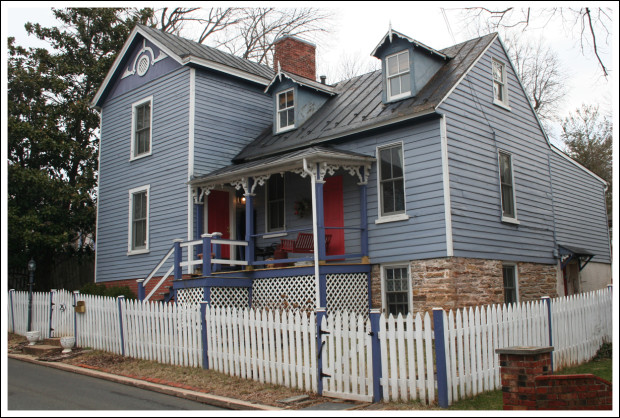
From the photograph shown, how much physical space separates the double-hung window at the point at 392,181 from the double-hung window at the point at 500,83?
365 centimetres

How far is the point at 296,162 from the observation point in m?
14.4

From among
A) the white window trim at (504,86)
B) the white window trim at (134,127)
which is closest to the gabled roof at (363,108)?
the white window trim at (504,86)

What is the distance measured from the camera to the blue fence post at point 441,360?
816 centimetres

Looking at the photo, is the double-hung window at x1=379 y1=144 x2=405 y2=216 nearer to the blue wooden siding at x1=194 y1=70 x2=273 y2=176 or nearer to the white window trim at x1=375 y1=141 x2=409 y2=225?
the white window trim at x1=375 y1=141 x2=409 y2=225

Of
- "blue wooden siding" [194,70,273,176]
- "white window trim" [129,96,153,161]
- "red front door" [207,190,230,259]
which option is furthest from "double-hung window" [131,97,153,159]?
"red front door" [207,190,230,259]

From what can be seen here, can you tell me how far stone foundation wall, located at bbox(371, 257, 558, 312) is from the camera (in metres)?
13.4

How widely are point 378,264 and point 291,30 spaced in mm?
20957

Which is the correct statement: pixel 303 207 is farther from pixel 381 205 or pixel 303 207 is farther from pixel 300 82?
pixel 300 82

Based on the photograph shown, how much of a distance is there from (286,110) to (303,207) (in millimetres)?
3278

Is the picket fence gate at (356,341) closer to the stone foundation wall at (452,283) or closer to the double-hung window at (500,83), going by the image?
the stone foundation wall at (452,283)

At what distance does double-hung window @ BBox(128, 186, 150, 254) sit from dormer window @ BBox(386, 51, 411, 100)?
25.8 feet

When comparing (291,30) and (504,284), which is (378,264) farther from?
(291,30)

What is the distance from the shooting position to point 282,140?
17.5 metres

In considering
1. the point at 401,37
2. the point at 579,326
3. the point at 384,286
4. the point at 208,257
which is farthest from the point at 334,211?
the point at 579,326
